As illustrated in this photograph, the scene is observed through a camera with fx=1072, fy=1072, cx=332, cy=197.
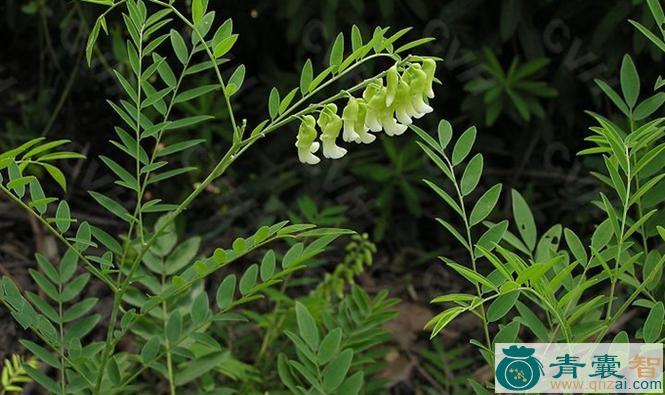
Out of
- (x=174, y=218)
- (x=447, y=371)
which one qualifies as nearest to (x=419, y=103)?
(x=174, y=218)

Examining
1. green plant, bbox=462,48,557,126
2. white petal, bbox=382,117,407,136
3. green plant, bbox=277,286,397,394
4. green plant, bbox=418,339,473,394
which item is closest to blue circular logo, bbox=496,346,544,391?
green plant, bbox=277,286,397,394

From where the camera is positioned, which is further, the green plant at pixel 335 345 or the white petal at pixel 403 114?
the green plant at pixel 335 345

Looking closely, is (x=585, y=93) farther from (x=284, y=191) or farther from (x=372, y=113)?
(x=372, y=113)

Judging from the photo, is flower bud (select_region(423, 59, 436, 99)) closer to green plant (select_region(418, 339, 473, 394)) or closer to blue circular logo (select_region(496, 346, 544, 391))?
blue circular logo (select_region(496, 346, 544, 391))

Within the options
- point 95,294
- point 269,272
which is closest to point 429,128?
point 95,294

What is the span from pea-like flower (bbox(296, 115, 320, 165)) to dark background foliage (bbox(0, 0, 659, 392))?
85 centimetres

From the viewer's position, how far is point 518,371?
1.51m

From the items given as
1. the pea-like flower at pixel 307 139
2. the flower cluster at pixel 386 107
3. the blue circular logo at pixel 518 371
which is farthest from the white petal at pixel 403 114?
the blue circular logo at pixel 518 371

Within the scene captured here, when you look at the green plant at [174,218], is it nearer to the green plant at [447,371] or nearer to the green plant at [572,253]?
the green plant at [572,253]

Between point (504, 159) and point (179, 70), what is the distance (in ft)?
2.85

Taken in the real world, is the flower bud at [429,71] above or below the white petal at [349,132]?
above

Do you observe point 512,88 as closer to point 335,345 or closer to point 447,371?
point 447,371

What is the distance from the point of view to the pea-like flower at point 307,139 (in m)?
1.39

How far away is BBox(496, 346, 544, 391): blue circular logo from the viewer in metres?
1.50
